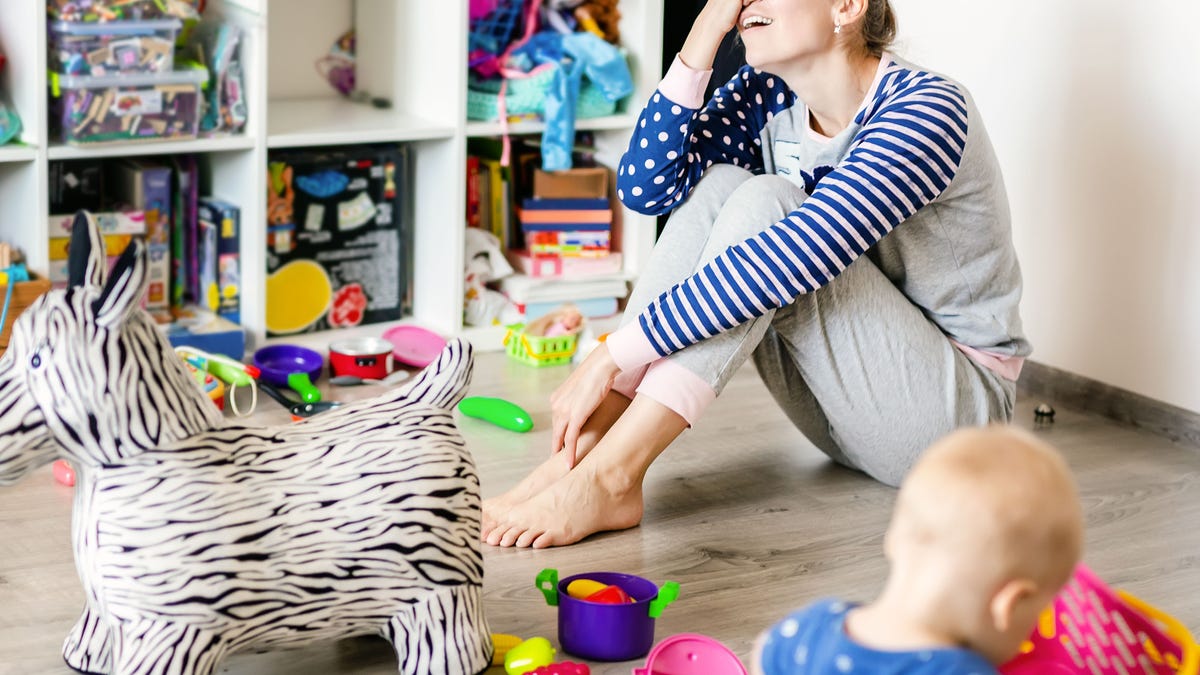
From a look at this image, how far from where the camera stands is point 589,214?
2686 mm

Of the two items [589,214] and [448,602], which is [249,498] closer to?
[448,602]

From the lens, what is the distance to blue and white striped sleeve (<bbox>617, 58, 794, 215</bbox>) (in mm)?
1822

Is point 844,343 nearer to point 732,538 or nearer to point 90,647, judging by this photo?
point 732,538

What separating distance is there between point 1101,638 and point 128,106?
5.48ft

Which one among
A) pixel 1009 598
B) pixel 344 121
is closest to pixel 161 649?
pixel 1009 598

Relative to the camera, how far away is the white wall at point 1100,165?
7.13 feet

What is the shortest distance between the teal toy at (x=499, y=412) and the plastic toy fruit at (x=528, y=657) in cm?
78

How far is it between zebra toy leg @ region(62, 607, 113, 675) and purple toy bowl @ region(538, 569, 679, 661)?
42cm

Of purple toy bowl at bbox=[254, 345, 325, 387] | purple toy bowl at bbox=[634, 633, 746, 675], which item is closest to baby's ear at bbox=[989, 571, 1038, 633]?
purple toy bowl at bbox=[634, 633, 746, 675]

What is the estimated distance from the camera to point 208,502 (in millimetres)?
1198

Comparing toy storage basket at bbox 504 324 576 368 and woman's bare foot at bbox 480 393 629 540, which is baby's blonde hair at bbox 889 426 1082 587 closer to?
woman's bare foot at bbox 480 393 629 540

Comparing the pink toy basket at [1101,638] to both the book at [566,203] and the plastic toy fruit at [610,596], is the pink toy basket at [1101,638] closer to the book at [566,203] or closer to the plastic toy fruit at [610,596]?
the plastic toy fruit at [610,596]

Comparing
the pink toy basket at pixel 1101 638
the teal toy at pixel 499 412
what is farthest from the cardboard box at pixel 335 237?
the pink toy basket at pixel 1101 638

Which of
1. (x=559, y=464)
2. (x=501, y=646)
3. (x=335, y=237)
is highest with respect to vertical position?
(x=335, y=237)
